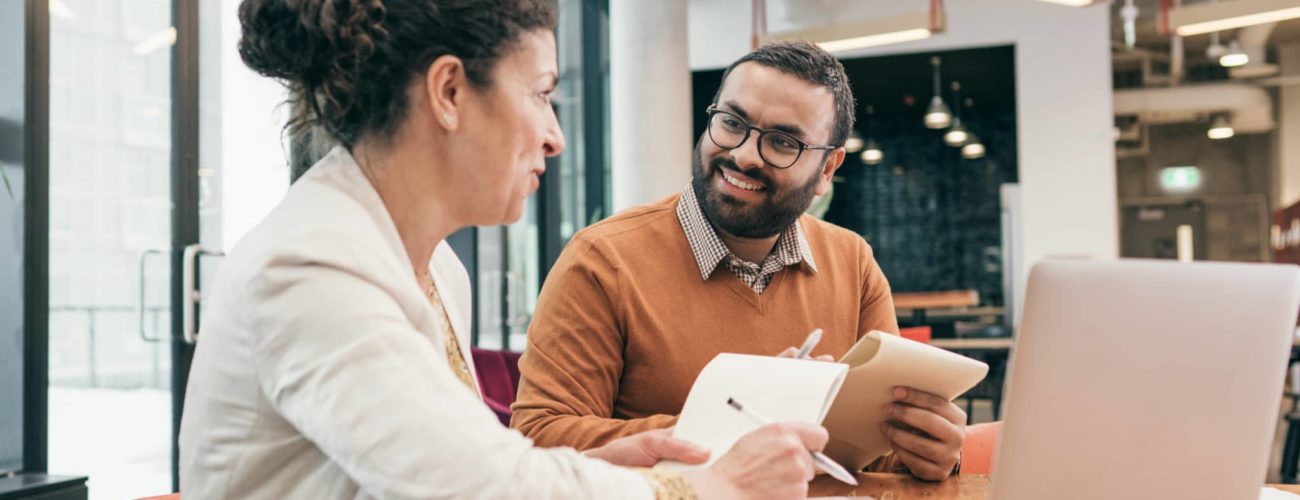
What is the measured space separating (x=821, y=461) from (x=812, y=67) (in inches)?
41.7

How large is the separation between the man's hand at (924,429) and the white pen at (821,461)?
0.36 meters

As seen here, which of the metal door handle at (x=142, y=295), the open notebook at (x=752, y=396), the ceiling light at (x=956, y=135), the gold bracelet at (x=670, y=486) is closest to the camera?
the gold bracelet at (x=670, y=486)

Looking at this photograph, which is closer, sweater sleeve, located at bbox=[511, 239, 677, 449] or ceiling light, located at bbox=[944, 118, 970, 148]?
sweater sleeve, located at bbox=[511, 239, 677, 449]

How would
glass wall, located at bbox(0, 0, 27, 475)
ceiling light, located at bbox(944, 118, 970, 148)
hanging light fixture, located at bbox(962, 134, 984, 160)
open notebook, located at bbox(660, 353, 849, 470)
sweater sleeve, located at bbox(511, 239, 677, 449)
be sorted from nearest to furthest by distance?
open notebook, located at bbox(660, 353, 849, 470) < sweater sleeve, located at bbox(511, 239, 677, 449) < glass wall, located at bbox(0, 0, 27, 475) < ceiling light, located at bbox(944, 118, 970, 148) < hanging light fixture, located at bbox(962, 134, 984, 160)

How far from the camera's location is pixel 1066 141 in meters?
8.74

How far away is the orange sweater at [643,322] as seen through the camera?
69.3 inches

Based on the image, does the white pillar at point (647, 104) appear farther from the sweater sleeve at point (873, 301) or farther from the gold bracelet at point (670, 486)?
the gold bracelet at point (670, 486)

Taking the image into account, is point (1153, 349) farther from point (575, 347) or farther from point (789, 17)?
point (789, 17)

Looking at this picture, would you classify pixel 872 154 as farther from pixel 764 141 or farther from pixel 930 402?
pixel 930 402

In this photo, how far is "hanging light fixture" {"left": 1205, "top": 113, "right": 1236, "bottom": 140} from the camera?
9531mm

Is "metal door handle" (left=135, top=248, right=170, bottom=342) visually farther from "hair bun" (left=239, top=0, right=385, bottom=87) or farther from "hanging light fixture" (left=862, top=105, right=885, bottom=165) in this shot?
"hanging light fixture" (left=862, top=105, right=885, bottom=165)

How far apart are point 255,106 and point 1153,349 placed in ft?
13.2

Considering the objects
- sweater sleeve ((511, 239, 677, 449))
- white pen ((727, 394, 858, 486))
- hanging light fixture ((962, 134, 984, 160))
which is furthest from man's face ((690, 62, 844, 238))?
hanging light fixture ((962, 134, 984, 160))

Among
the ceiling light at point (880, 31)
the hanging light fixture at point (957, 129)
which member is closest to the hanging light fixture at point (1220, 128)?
the hanging light fixture at point (957, 129)
